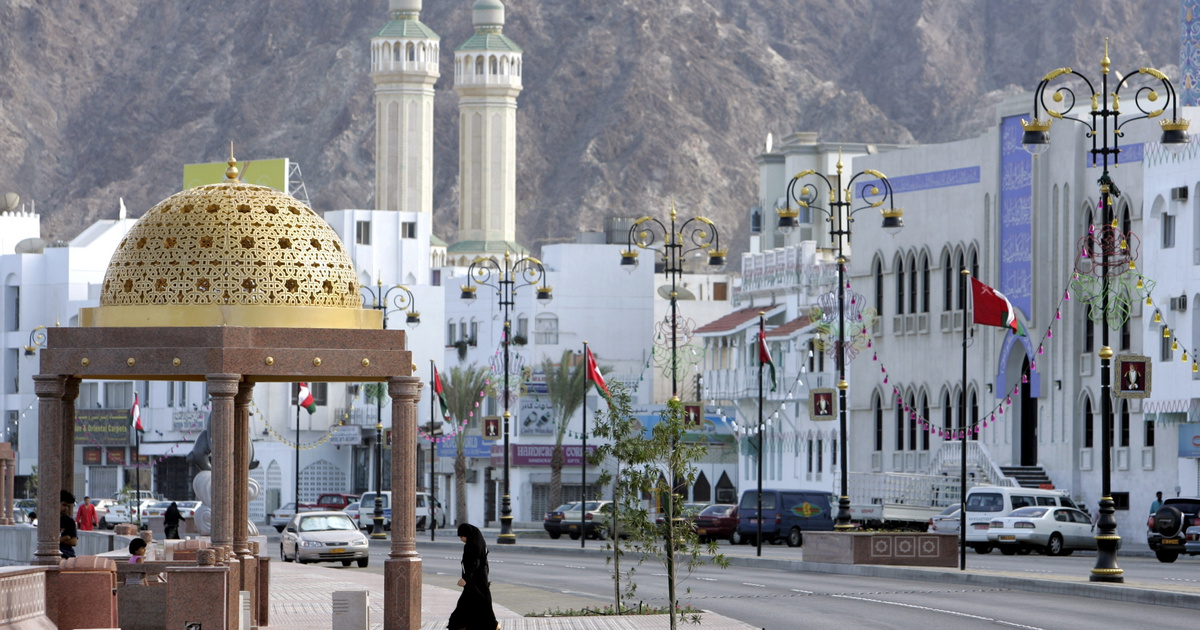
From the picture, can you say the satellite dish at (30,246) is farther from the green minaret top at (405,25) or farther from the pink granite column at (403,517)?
the pink granite column at (403,517)

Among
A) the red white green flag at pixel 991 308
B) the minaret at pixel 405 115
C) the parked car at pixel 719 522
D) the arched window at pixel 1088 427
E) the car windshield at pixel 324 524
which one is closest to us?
the red white green flag at pixel 991 308

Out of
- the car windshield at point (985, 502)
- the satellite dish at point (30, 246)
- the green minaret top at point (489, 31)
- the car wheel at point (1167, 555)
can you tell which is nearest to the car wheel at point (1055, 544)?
the car windshield at point (985, 502)

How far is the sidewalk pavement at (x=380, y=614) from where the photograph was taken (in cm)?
2523

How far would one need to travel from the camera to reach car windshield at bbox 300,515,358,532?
4516 cm

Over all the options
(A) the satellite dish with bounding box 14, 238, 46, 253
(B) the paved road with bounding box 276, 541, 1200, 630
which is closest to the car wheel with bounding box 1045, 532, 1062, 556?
(B) the paved road with bounding box 276, 541, 1200, 630

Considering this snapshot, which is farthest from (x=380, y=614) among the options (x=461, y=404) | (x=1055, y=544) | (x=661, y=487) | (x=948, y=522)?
(x=461, y=404)

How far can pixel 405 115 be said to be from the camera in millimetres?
132875

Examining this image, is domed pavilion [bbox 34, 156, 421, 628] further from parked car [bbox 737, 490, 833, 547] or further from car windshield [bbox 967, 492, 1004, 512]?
parked car [bbox 737, 490, 833, 547]

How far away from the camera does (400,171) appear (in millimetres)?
133125

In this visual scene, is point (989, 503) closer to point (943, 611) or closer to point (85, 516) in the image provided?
point (85, 516)

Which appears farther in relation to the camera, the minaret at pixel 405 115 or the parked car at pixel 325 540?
the minaret at pixel 405 115

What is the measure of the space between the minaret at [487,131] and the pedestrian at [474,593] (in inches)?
4240

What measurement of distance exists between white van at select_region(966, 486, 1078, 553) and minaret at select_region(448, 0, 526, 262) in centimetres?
7829

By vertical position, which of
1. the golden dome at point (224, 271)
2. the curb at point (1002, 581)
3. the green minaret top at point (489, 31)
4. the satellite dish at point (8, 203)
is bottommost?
the curb at point (1002, 581)
